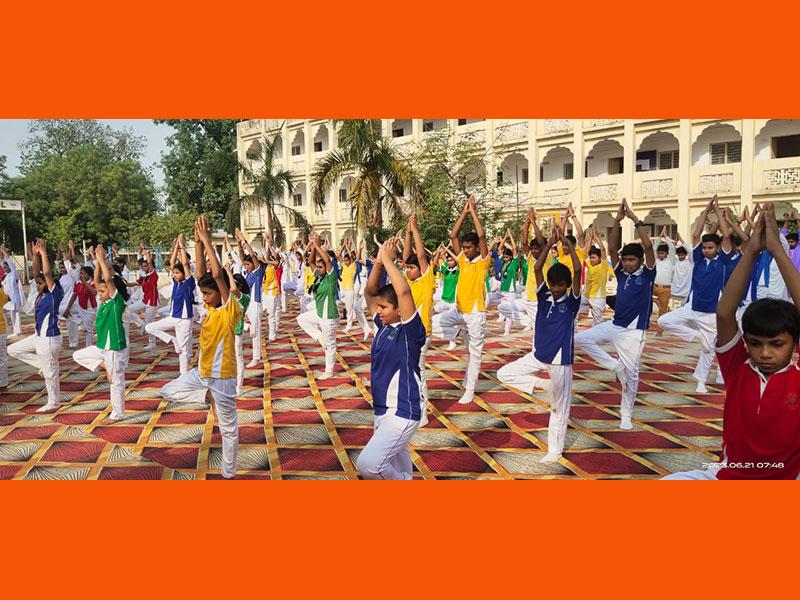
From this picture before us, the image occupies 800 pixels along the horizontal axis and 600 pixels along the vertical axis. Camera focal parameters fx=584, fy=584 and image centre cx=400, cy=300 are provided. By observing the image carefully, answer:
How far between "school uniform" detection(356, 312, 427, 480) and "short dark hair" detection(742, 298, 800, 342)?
6.25 feet

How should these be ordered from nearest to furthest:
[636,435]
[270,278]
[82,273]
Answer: [636,435]
[82,273]
[270,278]

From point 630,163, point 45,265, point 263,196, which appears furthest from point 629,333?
point 630,163

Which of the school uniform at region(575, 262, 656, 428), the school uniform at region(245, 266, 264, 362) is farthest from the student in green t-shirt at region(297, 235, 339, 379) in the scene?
the school uniform at region(575, 262, 656, 428)

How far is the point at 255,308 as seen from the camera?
1006 cm

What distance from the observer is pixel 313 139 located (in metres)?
30.7

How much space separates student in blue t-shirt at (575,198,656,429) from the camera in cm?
635

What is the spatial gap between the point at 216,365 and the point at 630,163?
20.0 meters

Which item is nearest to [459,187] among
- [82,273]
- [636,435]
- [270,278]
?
[270,278]

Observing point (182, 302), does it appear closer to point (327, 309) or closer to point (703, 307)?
point (327, 309)

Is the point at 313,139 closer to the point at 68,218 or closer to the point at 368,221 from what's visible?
the point at 368,221

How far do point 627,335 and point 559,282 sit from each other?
1643 millimetres

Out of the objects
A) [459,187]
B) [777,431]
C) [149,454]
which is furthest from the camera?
[459,187]

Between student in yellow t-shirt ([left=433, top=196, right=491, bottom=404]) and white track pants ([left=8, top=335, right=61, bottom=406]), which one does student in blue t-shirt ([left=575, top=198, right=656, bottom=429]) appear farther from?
white track pants ([left=8, top=335, right=61, bottom=406])

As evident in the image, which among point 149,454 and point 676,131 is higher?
point 676,131
